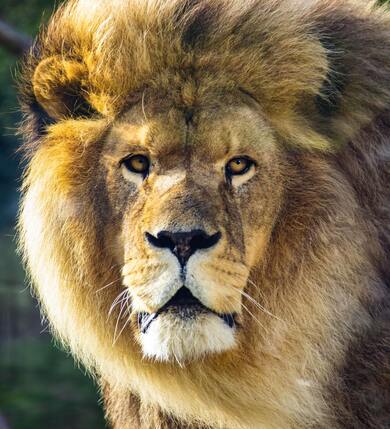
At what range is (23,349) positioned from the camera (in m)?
10.8

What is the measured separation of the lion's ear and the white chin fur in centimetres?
91

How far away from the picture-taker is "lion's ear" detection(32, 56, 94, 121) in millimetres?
3898

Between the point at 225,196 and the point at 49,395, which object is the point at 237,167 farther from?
the point at 49,395

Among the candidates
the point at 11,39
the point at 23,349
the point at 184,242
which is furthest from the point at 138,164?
the point at 23,349

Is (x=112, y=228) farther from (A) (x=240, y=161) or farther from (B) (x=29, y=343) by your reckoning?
(B) (x=29, y=343)

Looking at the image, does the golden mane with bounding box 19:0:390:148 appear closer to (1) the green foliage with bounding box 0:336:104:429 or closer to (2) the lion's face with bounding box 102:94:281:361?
(2) the lion's face with bounding box 102:94:281:361

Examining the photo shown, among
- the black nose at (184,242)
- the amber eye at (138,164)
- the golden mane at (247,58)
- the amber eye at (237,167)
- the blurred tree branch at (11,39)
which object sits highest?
the blurred tree branch at (11,39)

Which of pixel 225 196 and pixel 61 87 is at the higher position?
pixel 61 87

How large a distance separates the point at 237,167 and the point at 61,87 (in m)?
0.77

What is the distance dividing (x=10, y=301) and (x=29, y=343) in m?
1.04

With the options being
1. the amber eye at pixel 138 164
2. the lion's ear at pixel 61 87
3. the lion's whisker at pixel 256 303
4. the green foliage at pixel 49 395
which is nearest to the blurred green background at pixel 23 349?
the green foliage at pixel 49 395

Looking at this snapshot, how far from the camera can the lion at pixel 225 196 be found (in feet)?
11.8

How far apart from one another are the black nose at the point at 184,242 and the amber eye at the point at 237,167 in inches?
11.2

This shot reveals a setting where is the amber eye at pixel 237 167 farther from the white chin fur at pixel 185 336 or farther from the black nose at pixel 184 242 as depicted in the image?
the white chin fur at pixel 185 336
